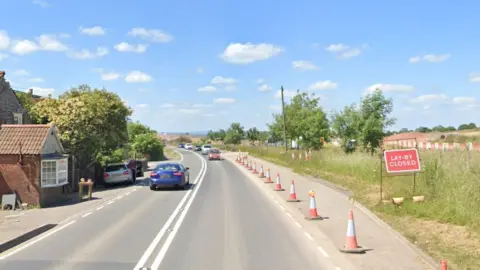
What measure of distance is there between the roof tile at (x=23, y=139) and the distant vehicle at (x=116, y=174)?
7.93 meters

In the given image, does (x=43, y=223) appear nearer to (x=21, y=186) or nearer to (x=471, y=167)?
(x=21, y=186)

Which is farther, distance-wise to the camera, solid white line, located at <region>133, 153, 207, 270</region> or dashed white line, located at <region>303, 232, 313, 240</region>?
dashed white line, located at <region>303, 232, 313, 240</region>

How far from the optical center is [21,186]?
19.4m

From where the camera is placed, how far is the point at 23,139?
2053cm

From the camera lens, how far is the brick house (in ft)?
63.6

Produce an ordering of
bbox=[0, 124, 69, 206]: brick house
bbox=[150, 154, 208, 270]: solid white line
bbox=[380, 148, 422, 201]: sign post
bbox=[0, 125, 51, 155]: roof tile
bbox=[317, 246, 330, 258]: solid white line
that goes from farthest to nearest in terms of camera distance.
Answer: bbox=[0, 125, 51, 155]: roof tile
bbox=[0, 124, 69, 206]: brick house
bbox=[380, 148, 422, 201]: sign post
bbox=[317, 246, 330, 258]: solid white line
bbox=[150, 154, 208, 270]: solid white line

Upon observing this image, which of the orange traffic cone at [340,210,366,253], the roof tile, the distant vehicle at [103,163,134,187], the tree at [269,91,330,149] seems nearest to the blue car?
the distant vehicle at [103,163,134,187]

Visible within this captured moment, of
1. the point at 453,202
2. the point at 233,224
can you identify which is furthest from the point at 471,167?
the point at 233,224

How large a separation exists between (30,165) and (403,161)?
46.3 feet

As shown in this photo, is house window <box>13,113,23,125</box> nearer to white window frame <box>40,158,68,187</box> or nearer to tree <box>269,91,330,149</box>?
white window frame <box>40,158,68,187</box>

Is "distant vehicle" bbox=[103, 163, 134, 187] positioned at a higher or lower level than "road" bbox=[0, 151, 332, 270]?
higher

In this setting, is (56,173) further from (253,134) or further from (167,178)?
(253,134)

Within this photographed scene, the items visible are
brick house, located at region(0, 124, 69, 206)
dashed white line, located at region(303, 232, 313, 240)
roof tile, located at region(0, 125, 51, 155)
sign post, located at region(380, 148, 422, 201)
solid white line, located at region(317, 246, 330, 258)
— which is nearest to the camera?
solid white line, located at region(317, 246, 330, 258)

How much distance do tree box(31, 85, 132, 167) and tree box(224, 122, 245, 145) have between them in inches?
3801
